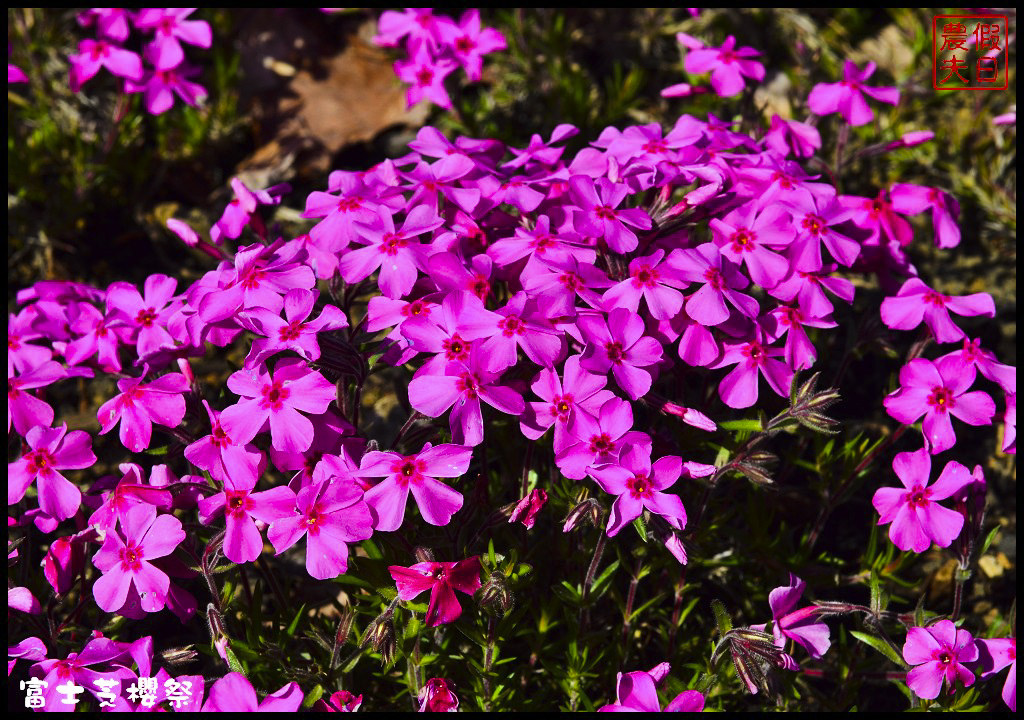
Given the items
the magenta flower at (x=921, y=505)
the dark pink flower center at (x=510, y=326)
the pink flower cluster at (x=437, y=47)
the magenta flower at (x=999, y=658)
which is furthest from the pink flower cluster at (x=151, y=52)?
the magenta flower at (x=999, y=658)

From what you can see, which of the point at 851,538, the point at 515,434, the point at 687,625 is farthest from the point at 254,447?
the point at 851,538

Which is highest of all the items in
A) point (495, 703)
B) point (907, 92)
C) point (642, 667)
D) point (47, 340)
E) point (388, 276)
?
point (388, 276)

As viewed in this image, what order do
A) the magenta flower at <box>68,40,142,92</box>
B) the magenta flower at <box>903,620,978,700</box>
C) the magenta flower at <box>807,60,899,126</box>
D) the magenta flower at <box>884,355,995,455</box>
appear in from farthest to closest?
the magenta flower at <box>68,40,142,92</box> < the magenta flower at <box>807,60,899,126</box> < the magenta flower at <box>884,355,995,455</box> < the magenta flower at <box>903,620,978,700</box>

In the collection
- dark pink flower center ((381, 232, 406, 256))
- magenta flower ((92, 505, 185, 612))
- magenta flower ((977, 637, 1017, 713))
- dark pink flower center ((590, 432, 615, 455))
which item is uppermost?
dark pink flower center ((381, 232, 406, 256))

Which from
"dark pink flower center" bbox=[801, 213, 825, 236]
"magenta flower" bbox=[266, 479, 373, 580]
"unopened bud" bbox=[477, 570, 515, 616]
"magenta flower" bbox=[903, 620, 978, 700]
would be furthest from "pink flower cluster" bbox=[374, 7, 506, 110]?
"magenta flower" bbox=[903, 620, 978, 700]

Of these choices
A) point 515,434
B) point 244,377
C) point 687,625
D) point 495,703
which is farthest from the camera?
point 687,625

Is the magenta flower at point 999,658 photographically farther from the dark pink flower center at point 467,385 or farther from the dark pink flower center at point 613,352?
the dark pink flower center at point 467,385

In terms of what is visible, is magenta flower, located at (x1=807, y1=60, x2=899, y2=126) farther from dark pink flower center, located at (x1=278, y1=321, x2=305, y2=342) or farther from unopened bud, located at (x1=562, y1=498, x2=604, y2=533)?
dark pink flower center, located at (x1=278, y1=321, x2=305, y2=342)

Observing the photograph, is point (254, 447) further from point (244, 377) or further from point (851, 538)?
point (851, 538)
